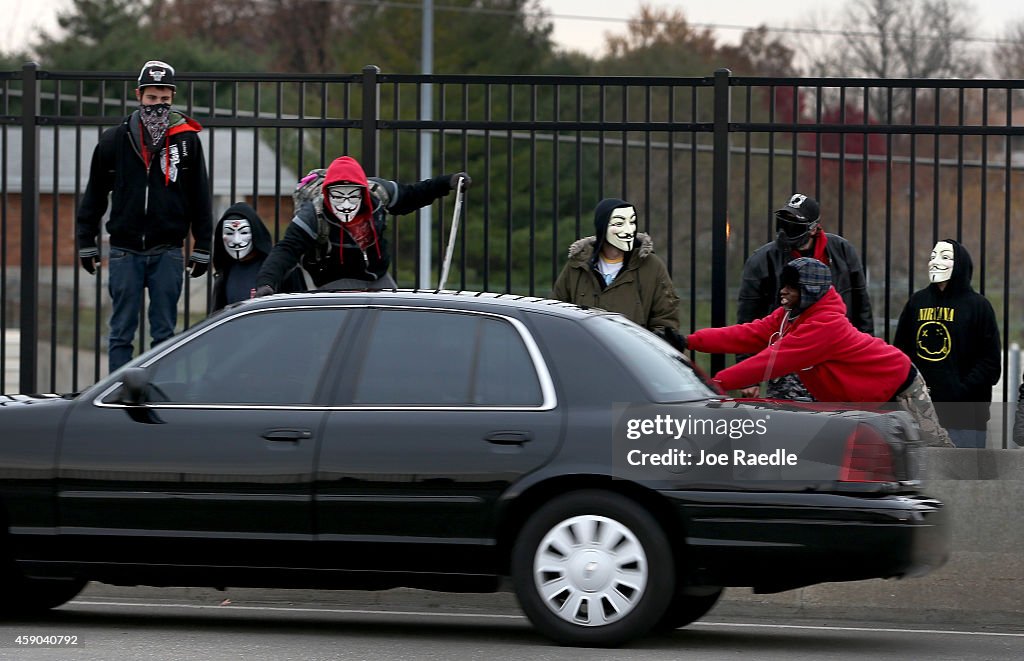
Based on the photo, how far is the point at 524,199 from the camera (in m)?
33.7

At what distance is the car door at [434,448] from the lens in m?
6.85

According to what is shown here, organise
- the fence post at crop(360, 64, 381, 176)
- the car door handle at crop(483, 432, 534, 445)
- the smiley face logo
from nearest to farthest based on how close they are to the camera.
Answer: the car door handle at crop(483, 432, 534, 445) → the smiley face logo → the fence post at crop(360, 64, 381, 176)

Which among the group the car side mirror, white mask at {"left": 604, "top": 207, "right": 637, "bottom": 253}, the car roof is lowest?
the car side mirror

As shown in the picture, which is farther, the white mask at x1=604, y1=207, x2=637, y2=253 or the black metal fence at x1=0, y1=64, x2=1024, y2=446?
the black metal fence at x1=0, y1=64, x2=1024, y2=446

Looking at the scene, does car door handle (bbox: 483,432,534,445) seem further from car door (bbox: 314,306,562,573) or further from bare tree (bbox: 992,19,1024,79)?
bare tree (bbox: 992,19,1024,79)

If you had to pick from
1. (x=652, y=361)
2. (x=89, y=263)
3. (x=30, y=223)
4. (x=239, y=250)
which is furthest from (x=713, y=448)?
(x=30, y=223)

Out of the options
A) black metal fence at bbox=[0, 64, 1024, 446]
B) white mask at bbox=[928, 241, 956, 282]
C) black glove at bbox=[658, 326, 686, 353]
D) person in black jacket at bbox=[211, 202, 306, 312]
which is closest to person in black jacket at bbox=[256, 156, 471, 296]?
black metal fence at bbox=[0, 64, 1024, 446]

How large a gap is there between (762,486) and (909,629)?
1899 millimetres

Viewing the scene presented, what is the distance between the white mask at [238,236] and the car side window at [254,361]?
2804 mm

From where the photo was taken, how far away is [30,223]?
1075 centimetres

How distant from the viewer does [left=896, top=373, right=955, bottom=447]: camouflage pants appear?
343 inches

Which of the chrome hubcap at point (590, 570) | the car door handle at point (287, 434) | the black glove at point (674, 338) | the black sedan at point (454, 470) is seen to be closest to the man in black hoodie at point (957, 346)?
the black glove at point (674, 338)

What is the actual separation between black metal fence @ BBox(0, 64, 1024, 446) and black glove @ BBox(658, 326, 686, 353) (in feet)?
1.49

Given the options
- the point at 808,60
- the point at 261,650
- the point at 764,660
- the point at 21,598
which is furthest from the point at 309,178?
the point at 808,60
